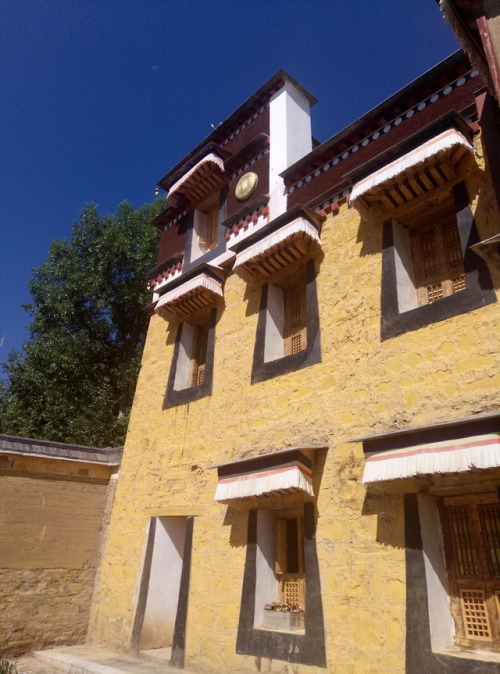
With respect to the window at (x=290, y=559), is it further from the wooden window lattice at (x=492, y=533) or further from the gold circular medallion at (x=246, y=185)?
the gold circular medallion at (x=246, y=185)

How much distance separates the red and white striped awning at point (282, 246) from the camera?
6445 millimetres

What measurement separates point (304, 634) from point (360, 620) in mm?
730

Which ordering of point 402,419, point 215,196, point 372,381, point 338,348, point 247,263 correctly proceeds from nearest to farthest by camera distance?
1. point 402,419
2. point 372,381
3. point 338,348
4. point 247,263
5. point 215,196

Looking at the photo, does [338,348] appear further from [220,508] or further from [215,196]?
[215,196]

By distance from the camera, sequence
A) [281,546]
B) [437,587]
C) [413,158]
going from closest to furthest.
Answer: [437,587]
[413,158]
[281,546]

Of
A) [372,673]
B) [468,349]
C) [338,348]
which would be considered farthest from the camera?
[338,348]

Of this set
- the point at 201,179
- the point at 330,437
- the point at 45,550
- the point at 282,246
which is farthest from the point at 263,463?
the point at 201,179

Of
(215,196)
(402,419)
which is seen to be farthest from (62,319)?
(402,419)

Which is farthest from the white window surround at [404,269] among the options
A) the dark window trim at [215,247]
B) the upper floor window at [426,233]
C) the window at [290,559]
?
the dark window trim at [215,247]

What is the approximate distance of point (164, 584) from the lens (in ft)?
23.6

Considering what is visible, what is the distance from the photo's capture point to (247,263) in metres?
7.12

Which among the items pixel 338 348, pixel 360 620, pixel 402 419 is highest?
pixel 338 348

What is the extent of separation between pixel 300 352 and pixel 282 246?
1565 mm

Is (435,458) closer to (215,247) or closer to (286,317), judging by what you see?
(286,317)
